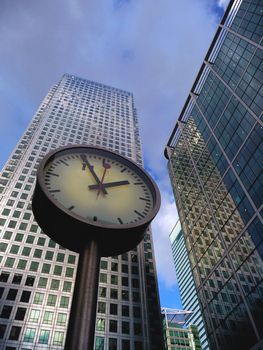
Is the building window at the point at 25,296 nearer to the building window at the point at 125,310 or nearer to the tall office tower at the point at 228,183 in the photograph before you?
the building window at the point at 125,310

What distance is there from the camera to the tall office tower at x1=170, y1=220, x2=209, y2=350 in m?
84.0

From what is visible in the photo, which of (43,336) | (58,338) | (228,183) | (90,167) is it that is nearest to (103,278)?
(58,338)

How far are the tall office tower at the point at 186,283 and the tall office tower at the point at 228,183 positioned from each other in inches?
1749

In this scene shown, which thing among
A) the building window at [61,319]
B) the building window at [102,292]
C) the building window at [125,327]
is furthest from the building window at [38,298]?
the building window at [125,327]

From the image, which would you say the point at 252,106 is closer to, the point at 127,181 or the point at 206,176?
the point at 206,176

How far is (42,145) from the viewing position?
63.5m

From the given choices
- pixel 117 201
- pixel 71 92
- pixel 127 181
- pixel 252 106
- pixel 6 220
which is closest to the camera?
pixel 117 201

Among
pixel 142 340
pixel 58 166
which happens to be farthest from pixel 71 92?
pixel 58 166

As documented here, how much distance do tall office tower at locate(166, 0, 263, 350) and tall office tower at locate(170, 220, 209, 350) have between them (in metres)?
44.4

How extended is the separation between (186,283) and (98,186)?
10887cm

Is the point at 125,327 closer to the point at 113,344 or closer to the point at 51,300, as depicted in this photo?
the point at 113,344

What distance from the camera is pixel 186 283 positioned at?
105m

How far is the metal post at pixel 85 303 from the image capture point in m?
3.54

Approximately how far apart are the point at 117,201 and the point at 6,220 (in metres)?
45.4
